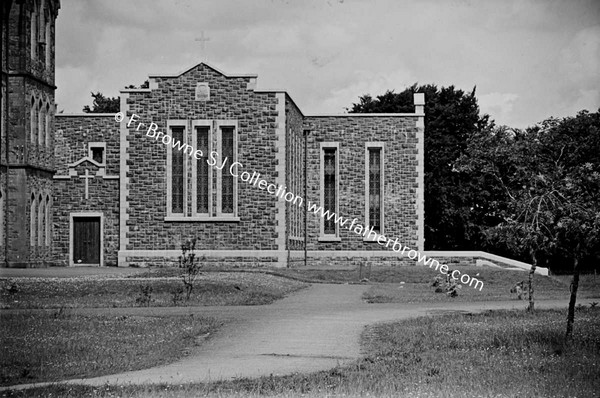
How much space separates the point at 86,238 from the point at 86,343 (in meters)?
32.3

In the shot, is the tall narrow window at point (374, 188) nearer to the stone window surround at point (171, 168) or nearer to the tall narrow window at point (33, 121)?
the stone window surround at point (171, 168)

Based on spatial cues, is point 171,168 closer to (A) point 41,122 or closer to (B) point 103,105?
(A) point 41,122

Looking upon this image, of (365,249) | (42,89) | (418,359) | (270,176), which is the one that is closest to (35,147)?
(42,89)

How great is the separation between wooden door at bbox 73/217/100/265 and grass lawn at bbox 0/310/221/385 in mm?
26452

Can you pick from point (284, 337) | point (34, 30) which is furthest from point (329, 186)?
point (284, 337)

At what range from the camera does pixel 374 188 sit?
5294cm

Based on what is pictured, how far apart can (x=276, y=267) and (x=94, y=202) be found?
32.1 ft

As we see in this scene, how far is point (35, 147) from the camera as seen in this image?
144 feet

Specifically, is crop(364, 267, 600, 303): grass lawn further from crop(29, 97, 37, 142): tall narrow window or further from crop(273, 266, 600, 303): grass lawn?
crop(29, 97, 37, 142): tall narrow window

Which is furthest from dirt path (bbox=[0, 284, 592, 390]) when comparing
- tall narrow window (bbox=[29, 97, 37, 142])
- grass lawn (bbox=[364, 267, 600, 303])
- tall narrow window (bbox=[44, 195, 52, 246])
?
tall narrow window (bbox=[44, 195, 52, 246])

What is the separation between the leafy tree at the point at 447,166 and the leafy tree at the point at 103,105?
19.1 meters

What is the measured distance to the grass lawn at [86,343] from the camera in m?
13.7

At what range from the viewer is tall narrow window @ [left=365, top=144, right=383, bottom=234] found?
52594 millimetres

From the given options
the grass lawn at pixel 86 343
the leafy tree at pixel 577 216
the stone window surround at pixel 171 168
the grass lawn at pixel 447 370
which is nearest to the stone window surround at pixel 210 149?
the stone window surround at pixel 171 168
